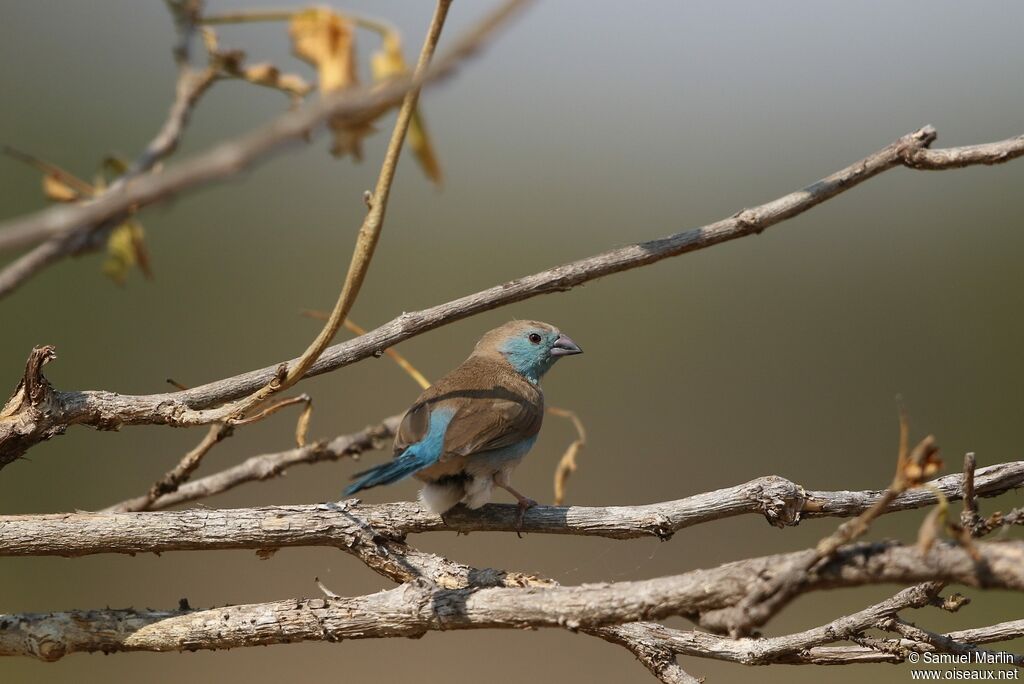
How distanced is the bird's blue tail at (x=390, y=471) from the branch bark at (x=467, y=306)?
42 cm

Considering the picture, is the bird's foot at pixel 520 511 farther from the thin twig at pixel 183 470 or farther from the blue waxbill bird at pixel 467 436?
the thin twig at pixel 183 470

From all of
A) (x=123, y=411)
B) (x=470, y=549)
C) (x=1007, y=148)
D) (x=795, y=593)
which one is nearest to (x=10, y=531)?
(x=123, y=411)

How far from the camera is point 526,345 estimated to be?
15.1 feet

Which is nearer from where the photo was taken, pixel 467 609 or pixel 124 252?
pixel 467 609

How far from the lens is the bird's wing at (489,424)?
3408 millimetres

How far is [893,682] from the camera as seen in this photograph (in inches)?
353

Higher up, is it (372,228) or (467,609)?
(372,228)

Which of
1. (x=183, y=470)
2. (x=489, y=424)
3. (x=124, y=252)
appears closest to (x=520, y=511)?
(x=489, y=424)

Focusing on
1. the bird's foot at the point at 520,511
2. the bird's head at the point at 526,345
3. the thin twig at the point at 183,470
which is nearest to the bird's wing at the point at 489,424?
the bird's foot at the point at 520,511

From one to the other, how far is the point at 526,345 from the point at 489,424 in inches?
41.3

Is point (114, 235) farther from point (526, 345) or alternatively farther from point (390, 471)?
point (526, 345)

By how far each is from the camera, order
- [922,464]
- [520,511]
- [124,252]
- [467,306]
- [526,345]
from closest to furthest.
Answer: [922,464] < [467,306] < [124,252] < [520,511] < [526,345]

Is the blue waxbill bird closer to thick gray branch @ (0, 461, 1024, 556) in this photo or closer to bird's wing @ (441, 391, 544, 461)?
bird's wing @ (441, 391, 544, 461)

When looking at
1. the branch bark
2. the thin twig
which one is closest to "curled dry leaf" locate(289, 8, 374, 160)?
the branch bark
